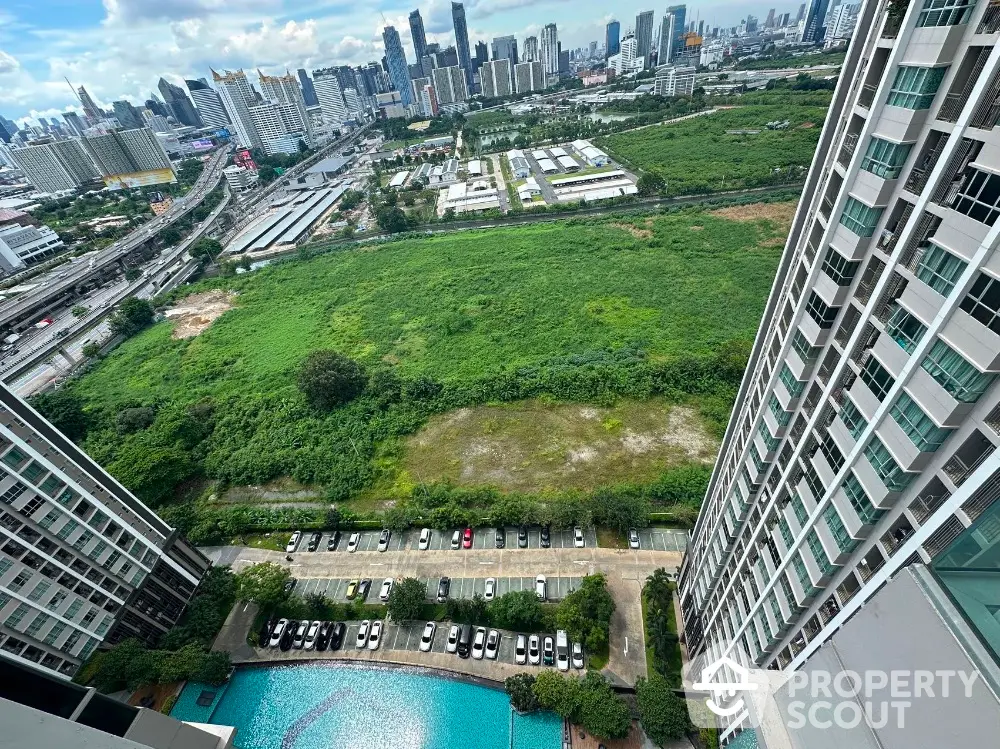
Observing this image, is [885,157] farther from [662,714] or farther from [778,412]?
[662,714]

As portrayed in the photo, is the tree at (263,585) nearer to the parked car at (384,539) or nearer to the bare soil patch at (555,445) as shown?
the parked car at (384,539)

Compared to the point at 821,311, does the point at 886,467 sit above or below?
below

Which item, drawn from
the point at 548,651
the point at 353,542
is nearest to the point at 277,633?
the point at 353,542

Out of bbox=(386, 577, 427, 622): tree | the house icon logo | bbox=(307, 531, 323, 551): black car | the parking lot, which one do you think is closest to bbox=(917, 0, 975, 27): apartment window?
the house icon logo

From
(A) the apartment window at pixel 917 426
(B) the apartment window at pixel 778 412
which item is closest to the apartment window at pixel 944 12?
(A) the apartment window at pixel 917 426

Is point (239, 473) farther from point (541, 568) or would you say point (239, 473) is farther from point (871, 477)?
point (871, 477)

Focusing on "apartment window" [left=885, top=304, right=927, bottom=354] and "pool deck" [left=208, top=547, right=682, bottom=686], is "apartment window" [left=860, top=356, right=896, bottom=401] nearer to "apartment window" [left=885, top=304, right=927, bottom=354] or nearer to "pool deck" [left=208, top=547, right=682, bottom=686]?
"apartment window" [left=885, top=304, right=927, bottom=354]

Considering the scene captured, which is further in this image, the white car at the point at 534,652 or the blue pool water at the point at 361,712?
the white car at the point at 534,652
